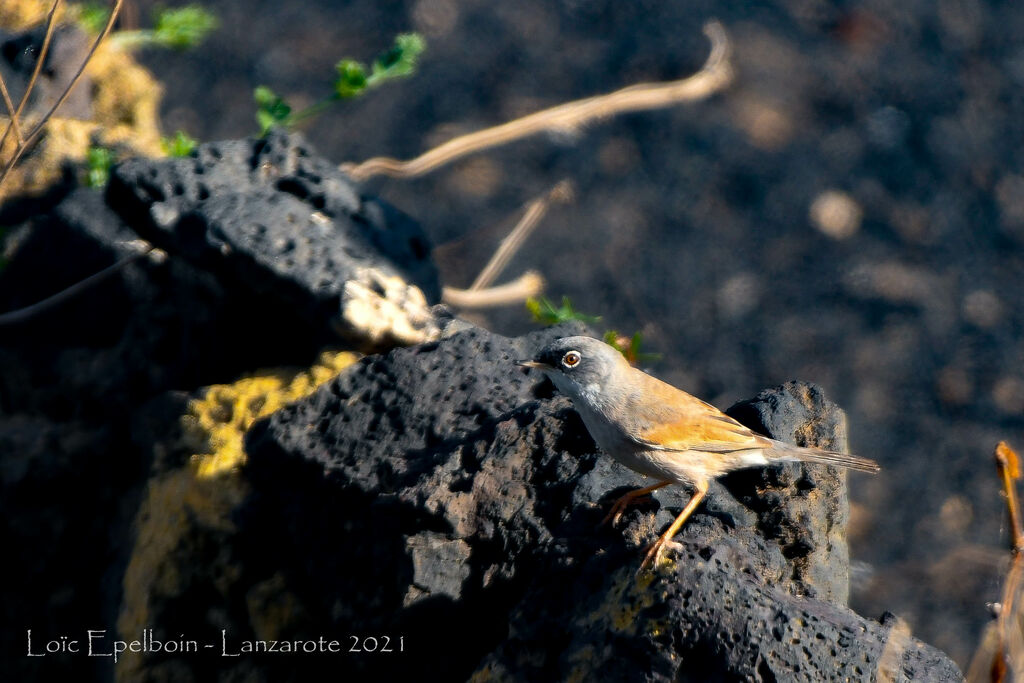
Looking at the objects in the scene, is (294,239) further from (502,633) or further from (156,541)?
(502,633)

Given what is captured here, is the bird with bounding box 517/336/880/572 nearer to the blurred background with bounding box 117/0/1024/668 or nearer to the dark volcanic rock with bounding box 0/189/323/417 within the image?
the dark volcanic rock with bounding box 0/189/323/417

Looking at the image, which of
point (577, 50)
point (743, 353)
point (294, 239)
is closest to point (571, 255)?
point (743, 353)

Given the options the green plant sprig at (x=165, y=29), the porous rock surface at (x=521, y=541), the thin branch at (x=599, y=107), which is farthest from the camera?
A: the thin branch at (x=599, y=107)

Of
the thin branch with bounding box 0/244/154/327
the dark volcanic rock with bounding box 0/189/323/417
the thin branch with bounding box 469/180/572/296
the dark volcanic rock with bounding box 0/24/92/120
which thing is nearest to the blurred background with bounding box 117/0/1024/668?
the thin branch with bounding box 469/180/572/296

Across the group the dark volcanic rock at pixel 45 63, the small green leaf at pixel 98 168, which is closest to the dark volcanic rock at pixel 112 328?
the small green leaf at pixel 98 168

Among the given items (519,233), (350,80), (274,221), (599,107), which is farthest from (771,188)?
(274,221)

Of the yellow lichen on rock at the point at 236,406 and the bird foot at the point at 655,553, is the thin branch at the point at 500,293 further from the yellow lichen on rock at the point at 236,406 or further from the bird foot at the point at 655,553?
the bird foot at the point at 655,553
